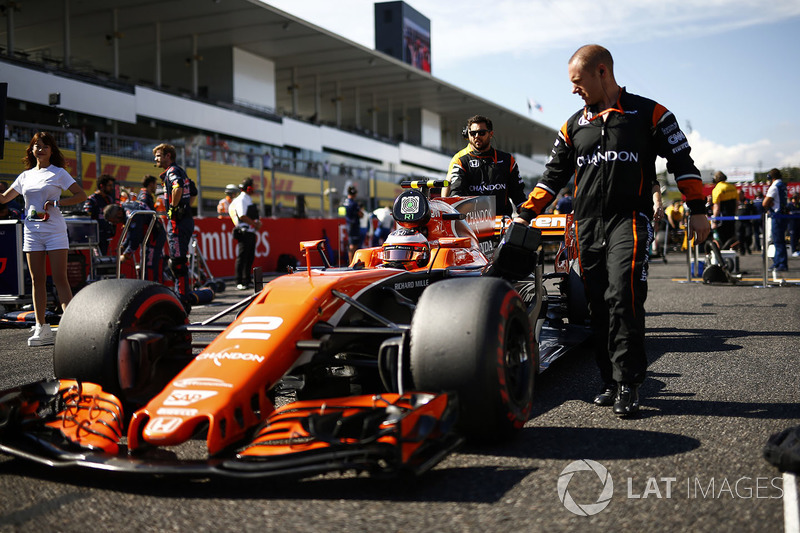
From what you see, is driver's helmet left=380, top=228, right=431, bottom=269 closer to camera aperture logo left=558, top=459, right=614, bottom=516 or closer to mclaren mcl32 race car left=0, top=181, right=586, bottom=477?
mclaren mcl32 race car left=0, top=181, right=586, bottom=477

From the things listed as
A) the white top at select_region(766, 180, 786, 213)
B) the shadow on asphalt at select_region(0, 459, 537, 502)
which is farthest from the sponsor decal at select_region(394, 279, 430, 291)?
the white top at select_region(766, 180, 786, 213)

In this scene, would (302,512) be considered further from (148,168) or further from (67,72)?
(67,72)

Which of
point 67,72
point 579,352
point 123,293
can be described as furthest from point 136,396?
point 67,72

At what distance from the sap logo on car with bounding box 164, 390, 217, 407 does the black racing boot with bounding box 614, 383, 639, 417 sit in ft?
6.74

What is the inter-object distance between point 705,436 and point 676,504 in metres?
0.93

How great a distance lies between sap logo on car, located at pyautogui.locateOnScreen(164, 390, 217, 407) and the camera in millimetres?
2961

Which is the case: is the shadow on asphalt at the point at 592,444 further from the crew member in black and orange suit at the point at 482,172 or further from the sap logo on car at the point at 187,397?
the crew member in black and orange suit at the point at 482,172

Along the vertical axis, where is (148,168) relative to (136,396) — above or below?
above

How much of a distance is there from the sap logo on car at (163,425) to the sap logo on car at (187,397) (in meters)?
0.08

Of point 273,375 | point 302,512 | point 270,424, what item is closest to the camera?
point 302,512

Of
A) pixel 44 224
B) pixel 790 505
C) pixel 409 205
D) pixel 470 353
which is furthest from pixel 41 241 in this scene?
pixel 790 505

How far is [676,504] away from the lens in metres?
2.65

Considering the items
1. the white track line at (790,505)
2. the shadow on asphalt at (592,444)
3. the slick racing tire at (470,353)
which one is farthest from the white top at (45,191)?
the white track line at (790,505)

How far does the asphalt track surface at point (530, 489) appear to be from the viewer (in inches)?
99.6
